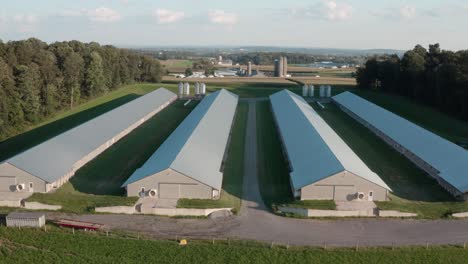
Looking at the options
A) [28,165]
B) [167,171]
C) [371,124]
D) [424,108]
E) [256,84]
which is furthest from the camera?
[256,84]

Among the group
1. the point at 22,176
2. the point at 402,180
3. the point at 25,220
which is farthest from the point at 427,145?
the point at 25,220

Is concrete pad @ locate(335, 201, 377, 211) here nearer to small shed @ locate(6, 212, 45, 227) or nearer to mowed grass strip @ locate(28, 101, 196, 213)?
mowed grass strip @ locate(28, 101, 196, 213)

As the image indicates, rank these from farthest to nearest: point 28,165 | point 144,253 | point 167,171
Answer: point 28,165
point 167,171
point 144,253

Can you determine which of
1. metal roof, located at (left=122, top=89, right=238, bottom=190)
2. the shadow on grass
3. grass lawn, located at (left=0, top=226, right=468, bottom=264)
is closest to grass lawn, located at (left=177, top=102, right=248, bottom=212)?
metal roof, located at (left=122, top=89, right=238, bottom=190)

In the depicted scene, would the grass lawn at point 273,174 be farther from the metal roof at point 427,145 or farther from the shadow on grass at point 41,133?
the shadow on grass at point 41,133

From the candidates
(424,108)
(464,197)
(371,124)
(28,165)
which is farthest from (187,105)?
(464,197)

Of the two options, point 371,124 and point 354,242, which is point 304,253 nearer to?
point 354,242
